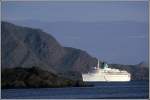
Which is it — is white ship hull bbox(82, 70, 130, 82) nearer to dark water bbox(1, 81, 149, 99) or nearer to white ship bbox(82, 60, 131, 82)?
white ship bbox(82, 60, 131, 82)

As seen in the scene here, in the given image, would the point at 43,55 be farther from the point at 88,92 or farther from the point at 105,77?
the point at 105,77

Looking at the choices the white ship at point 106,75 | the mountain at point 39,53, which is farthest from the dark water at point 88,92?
the mountain at point 39,53

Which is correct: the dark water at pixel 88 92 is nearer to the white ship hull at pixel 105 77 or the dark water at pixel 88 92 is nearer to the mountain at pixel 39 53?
the white ship hull at pixel 105 77

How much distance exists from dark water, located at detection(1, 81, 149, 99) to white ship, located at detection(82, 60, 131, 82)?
182 mm

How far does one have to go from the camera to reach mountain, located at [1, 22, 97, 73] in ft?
66.2

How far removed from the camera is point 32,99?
64.9ft

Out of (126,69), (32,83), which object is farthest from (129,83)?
(32,83)

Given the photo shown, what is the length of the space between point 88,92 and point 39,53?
1023 millimetres

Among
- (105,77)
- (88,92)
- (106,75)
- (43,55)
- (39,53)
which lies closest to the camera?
(88,92)

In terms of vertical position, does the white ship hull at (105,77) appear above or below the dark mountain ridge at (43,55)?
below

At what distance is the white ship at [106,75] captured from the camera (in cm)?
2048

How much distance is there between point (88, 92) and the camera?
66.0ft

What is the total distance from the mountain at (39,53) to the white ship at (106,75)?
20 cm

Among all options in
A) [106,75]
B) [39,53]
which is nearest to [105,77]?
[106,75]
